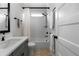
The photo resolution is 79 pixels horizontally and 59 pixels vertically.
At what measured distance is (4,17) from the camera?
1.55 meters

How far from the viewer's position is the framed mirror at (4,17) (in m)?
1.47

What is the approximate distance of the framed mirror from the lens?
1.47 meters

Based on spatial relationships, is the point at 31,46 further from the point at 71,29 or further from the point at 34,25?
the point at 71,29

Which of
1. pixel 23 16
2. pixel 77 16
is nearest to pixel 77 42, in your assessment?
pixel 77 16

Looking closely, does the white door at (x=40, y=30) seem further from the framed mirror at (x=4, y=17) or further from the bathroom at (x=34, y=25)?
the framed mirror at (x=4, y=17)

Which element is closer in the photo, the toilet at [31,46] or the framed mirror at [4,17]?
the framed mirror at [4,17]

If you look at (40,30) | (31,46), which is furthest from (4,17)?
(31,46)

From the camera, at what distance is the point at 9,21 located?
1.67 meters

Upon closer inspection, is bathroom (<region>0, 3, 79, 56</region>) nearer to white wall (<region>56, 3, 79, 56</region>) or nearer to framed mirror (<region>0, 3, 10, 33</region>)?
framed mirror (<region>0, 3, 10, 33</region>)

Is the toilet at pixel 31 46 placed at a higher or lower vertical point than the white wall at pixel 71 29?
lower

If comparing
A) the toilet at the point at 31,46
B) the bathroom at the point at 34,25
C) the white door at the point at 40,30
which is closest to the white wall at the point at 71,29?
the bathroom at the point at 34,25

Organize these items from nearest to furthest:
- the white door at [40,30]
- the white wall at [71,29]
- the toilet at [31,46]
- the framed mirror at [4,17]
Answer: the white wall at [71,29]
the framed mirror at [4,17]
the white door at [40,30]
the toilet at [31,46]

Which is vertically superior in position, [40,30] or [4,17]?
[4,17]

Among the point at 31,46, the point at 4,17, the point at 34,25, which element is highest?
the point at 4,17
